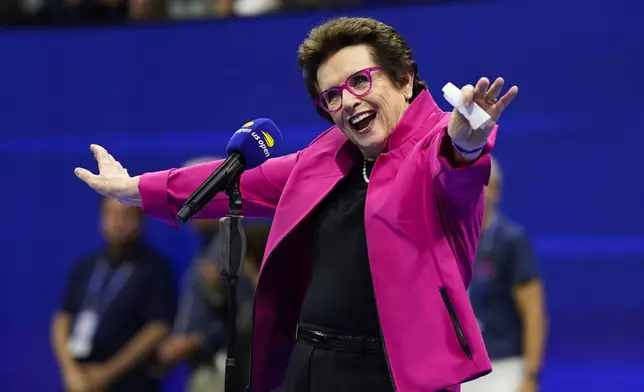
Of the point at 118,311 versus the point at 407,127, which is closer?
the point at 407,127

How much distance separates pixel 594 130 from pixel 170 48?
2.13m

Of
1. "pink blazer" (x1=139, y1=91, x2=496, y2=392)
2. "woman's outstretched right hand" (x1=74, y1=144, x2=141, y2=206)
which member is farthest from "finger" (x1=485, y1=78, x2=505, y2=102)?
"woman's outstretched right hand" (x1=74, y1=144, x2=141, y2=206)

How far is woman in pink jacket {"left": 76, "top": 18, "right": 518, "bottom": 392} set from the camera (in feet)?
7.53

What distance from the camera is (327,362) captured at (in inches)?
96.1

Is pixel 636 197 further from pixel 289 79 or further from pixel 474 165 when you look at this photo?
pixel 474 165

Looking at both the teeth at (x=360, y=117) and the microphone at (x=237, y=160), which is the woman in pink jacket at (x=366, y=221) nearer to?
the teeth at (x=360, y=117)

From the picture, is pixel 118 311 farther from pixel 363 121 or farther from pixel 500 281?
pixel 363 121

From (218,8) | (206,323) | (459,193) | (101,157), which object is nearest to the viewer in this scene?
(459,193)

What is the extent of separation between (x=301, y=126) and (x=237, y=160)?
2.84 m

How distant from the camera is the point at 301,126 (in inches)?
209

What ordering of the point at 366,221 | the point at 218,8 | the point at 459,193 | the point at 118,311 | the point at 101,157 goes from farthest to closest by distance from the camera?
the point at 218,8, the point at 118,311, the point at 101,157, the point at 366,221, the point at 459,193

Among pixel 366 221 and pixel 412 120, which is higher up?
pixel 412 120

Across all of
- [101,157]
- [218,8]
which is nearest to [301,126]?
[218,8]

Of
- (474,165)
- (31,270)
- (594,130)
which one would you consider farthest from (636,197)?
(31,270)
